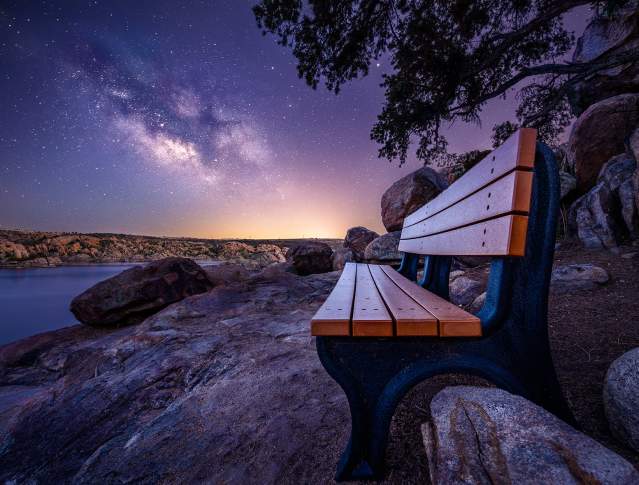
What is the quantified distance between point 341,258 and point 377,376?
6.53 metres

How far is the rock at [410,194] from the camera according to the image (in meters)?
6.71

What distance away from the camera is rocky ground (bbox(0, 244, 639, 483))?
115 cm

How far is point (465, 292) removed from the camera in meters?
3.20

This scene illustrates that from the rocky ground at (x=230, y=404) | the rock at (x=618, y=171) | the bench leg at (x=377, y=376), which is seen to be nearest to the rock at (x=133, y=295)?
the rocky ground at (x=230, y=404)

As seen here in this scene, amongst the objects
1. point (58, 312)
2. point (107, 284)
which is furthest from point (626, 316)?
point (58, 312)

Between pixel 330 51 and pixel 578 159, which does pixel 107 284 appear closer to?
pixel 330 51

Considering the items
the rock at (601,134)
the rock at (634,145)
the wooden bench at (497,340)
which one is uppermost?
the rock at (601,134)

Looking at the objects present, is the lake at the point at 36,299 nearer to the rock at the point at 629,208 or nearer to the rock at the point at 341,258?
the rock at the point at 341,258

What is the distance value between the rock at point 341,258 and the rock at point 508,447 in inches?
248

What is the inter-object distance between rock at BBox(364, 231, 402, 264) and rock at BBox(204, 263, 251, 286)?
115 inches

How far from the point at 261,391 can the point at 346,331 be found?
1.13 metres

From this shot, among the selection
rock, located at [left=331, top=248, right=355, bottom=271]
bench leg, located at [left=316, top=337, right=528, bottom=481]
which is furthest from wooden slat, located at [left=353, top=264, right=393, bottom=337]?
rock, located at [left=331, top=248, right=355, bottom=271]

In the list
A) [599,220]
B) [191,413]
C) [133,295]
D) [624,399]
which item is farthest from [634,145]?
[133,295]

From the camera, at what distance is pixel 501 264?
3.17ft
